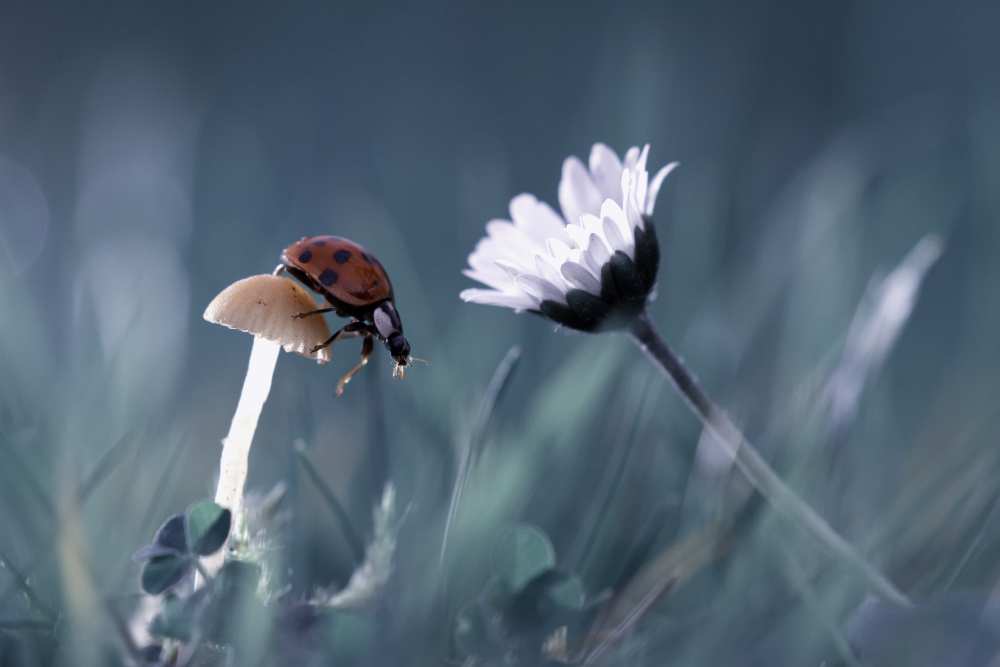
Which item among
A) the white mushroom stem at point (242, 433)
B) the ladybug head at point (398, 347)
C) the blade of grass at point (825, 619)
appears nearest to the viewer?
the blade of grass at point (825, 619)

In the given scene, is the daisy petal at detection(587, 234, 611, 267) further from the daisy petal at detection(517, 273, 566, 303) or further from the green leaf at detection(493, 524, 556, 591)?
the green leaf at detection(493, 524, 556, 591)

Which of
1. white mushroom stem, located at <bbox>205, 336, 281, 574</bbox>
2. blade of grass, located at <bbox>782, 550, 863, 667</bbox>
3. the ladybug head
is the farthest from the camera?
the ladybug head

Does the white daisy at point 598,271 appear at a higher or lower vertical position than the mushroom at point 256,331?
lower

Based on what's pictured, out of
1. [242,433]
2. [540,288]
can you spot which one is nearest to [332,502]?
[242,433]

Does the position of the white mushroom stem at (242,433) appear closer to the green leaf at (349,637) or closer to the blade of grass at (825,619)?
the green leaf at (349,637)

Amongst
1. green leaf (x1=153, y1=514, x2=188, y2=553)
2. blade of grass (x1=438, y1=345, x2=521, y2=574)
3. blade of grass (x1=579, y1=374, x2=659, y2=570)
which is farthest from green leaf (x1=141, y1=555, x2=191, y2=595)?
blade of grass (x1=579, y1=374, x2=659, y2=570)

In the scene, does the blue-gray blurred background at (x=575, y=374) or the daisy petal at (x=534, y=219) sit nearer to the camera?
the blue-gray blurred background at (x=575, y=374)

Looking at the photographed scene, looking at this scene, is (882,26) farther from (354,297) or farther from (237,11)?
(354,297)

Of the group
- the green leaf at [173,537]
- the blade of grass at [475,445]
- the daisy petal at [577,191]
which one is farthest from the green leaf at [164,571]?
the daisy petal at [577,191]
